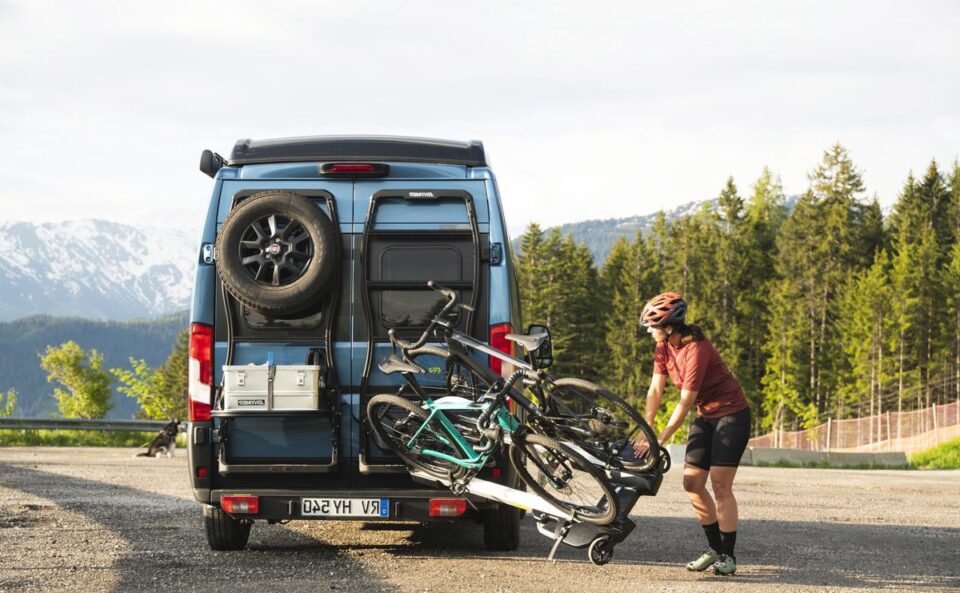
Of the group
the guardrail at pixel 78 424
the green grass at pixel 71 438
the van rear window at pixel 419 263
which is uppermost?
the van rear window at pixel 419 263

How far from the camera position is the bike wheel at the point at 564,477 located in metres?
8.09

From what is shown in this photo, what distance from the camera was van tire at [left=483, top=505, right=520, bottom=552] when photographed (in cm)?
967

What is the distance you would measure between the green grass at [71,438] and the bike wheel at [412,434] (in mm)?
25859

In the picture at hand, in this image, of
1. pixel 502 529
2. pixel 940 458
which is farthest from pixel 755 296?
pixel 502 529

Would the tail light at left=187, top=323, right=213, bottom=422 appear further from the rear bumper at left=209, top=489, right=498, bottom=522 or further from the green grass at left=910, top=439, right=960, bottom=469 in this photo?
the green grass at left=910, top=439, right=960, bottom=469

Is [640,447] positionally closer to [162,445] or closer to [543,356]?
[543,356]

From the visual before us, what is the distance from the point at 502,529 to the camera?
31.9 feet

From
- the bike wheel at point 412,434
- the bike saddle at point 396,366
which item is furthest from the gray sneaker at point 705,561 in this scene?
the bike saddle at point 396,366

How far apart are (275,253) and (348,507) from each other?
6.19ft

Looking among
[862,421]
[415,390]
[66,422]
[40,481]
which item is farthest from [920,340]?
[415,390]

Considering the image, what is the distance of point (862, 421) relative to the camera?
167ft

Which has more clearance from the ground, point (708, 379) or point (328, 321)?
point (328, 321)

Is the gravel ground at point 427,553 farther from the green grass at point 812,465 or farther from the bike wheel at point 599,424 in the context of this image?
the green grass at point 812,465

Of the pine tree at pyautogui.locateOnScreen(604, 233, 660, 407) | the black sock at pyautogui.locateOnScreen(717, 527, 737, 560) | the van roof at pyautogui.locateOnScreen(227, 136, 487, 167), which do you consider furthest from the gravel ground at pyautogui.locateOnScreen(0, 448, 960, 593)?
the pine tree at pyautogui.locateOnScreen(604, 233, 660, 407)
